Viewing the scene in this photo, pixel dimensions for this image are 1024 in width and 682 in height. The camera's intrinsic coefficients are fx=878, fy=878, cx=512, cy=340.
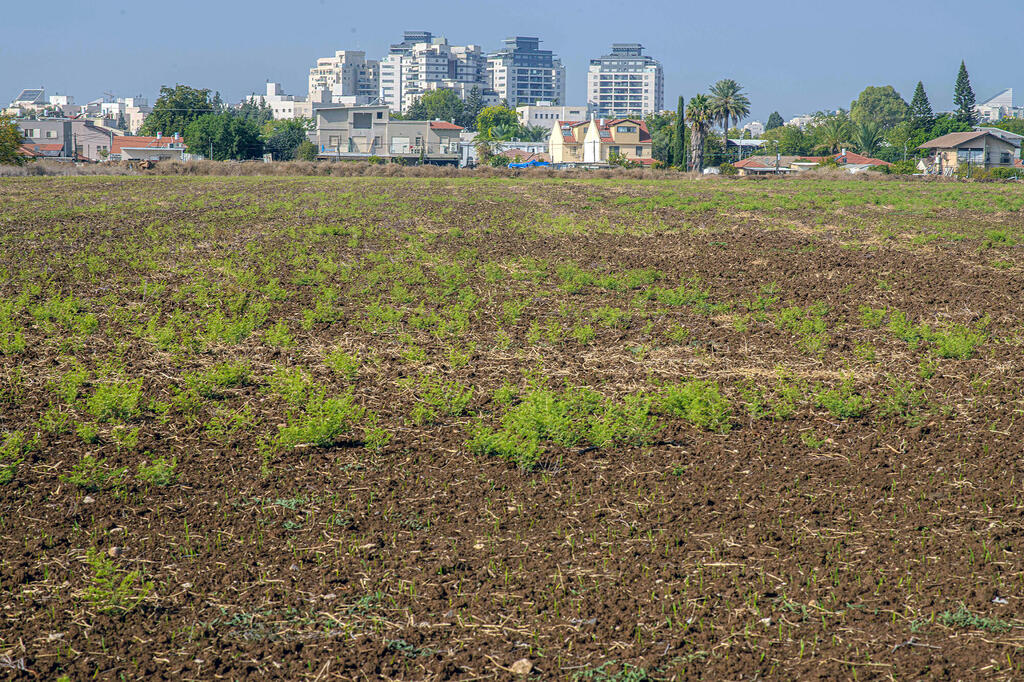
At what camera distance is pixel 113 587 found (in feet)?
18.4

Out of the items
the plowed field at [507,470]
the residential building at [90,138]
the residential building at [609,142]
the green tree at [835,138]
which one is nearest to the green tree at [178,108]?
the residential building at [90,138]

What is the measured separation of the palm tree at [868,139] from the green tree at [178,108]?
287 feet

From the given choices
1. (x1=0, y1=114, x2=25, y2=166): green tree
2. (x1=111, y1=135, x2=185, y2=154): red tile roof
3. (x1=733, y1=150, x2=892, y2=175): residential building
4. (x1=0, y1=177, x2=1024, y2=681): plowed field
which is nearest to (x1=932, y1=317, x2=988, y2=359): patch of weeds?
(x1=0, y1=177, x2=1024, y2=681): plowed field

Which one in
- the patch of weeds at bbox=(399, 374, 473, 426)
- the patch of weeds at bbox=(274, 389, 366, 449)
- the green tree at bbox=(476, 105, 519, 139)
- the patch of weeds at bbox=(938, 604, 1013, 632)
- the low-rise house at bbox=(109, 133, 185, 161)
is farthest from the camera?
the green tree at bbox=(476, 105, 519, 139)

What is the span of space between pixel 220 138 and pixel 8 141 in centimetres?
3332

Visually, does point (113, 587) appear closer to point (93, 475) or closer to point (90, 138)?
point (93, 475)

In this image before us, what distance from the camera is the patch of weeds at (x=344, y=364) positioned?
971 centimetres

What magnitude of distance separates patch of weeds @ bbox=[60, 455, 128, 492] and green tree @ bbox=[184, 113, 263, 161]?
88.0 metres

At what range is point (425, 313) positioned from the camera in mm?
12242

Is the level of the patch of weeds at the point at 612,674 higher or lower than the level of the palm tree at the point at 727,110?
lower

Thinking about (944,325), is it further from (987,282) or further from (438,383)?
(438,383)

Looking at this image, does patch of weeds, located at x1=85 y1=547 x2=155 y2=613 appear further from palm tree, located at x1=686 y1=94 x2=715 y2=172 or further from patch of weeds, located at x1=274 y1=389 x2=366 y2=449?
palm tree, located at x1=686 y1=94 x2=715 y2=172

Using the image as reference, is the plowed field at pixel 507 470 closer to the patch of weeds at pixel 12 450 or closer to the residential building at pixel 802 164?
the patch of weeds at pixel 12 450

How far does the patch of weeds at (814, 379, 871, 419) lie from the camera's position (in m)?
8.60
